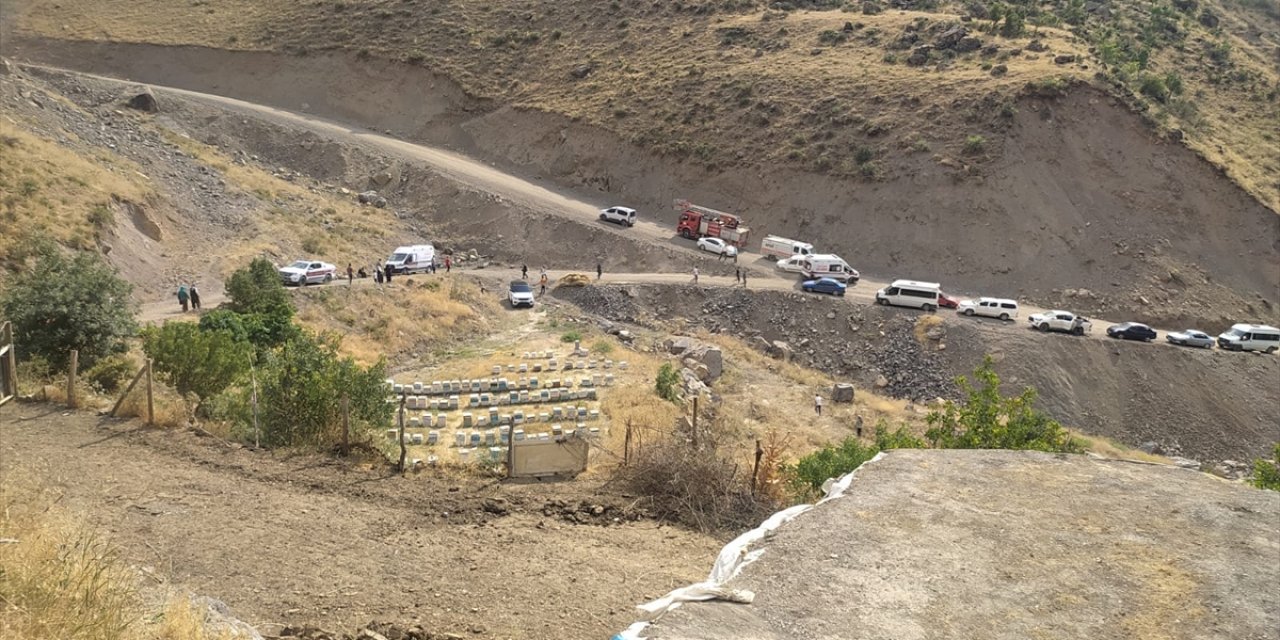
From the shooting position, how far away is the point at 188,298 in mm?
33375

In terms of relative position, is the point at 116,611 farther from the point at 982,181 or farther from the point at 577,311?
the point at 982,181

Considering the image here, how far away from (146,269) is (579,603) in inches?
1274

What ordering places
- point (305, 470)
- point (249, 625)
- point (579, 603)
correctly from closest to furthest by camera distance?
point (249, 625) < point (579, 603) < point (305, 470)

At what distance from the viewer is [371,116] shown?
60500mm

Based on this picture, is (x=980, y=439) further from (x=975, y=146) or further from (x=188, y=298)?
(x=975, y=146)

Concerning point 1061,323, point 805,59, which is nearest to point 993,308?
point 1061,323

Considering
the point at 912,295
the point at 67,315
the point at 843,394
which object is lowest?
the point at 843,394

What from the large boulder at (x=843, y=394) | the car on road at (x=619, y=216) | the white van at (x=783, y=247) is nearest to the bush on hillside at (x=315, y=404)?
the large boulder at (x=843, y=394)

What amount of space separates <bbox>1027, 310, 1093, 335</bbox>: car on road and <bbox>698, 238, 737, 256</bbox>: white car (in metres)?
15.0

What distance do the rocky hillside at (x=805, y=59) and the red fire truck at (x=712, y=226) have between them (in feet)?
14.2

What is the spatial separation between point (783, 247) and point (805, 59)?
56.3 ft

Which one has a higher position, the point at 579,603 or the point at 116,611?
the point at 116,611

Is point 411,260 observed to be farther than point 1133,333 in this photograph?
Yes

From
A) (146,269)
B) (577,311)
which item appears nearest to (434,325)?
(577,311)
